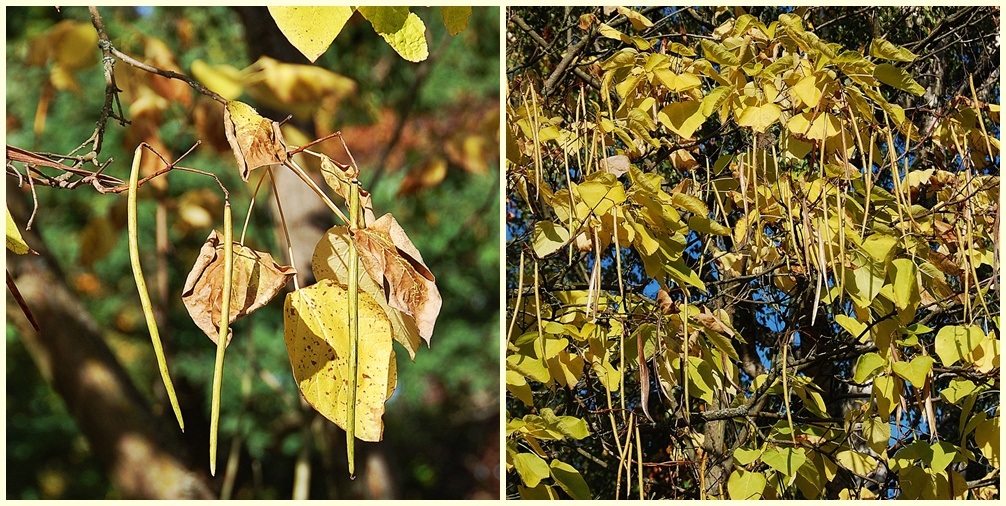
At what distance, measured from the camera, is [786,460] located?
2.22 ft

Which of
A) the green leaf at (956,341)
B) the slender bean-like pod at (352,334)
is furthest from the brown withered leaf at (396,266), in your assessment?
the green leaf at (956,341)

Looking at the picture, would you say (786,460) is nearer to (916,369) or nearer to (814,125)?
(916,369)

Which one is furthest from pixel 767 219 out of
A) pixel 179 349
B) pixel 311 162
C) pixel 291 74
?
pixel 179 349

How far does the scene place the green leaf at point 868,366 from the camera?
2.17 ft

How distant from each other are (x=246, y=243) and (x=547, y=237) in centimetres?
54

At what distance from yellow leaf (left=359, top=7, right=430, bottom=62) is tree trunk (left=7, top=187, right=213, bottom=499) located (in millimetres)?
515

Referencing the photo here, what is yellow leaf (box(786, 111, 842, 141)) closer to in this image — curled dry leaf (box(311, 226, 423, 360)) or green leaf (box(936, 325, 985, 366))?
green leaf (box(936, 325, 985, 366))

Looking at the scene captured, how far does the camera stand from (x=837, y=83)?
610 millimetres

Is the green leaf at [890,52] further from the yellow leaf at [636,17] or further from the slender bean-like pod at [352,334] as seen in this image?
the slender bean-like pod at [352,334]

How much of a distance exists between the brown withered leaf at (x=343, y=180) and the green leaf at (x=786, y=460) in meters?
0.42

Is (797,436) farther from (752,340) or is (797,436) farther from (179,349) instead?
(179,349)

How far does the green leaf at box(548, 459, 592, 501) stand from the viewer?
67 cm

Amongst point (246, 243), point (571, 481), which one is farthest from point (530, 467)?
point (246, 243)

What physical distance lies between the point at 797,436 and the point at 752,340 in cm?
12
